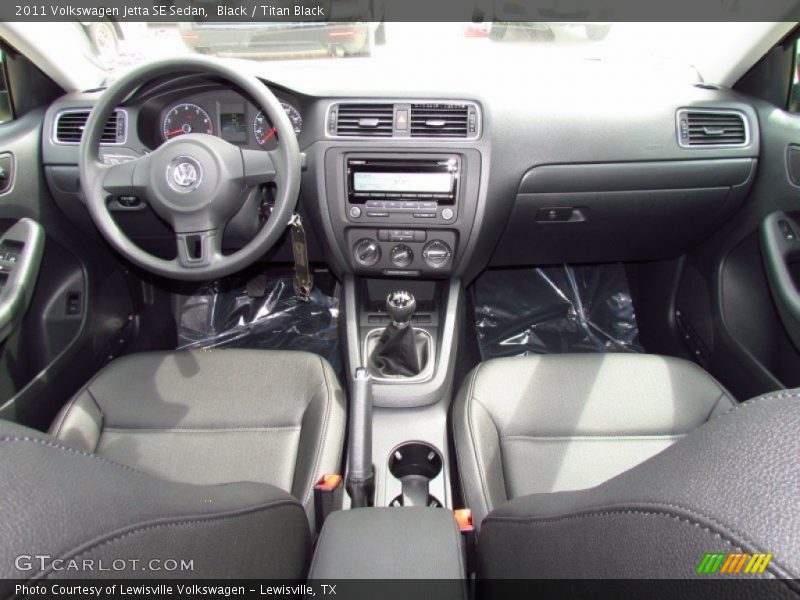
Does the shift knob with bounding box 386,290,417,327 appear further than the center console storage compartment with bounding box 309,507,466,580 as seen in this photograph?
Yes

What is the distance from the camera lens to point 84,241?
1843mm

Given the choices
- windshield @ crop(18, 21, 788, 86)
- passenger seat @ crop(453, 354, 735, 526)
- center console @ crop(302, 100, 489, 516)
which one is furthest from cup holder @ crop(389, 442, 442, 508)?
windshield @ crop(18, 21, 788, 86)

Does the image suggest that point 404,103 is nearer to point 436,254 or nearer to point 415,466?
point 436,254

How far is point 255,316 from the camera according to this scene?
2344mm

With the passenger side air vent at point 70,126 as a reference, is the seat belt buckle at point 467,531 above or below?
below

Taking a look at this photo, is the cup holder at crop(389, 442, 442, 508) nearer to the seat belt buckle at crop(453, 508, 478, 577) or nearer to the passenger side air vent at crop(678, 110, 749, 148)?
the seat belt buckle at crop(453, 508, 478, 577)

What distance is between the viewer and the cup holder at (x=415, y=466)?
1393 mm

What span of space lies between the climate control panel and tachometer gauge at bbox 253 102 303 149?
1.16 ft

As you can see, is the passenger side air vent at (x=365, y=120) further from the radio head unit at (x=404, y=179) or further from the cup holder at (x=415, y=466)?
the cup holder at (x=415, y=466)

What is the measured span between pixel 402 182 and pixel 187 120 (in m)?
0.68

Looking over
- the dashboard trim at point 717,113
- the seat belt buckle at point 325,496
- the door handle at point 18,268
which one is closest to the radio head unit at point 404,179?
the dashboard trim at point 717,113

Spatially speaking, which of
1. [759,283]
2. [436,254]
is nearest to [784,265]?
[759,283]

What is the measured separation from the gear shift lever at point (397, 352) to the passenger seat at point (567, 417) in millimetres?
233

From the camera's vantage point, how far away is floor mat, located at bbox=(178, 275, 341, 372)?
7.56ft
